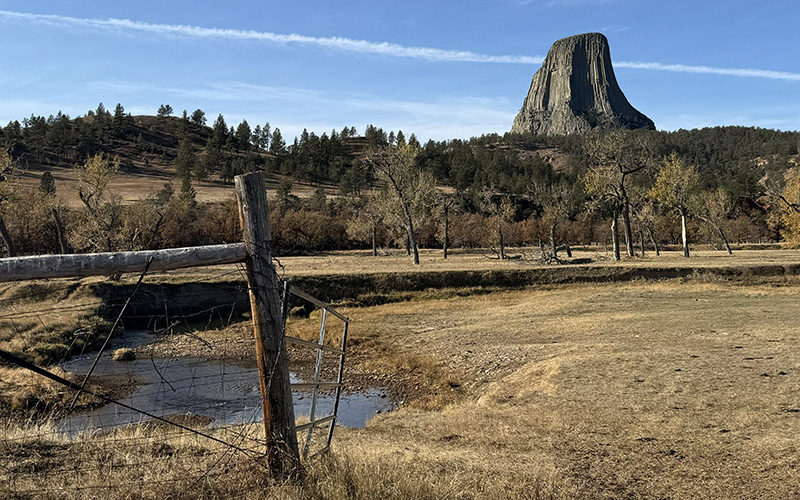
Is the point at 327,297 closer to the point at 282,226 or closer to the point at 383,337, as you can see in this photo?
the point at 383,337

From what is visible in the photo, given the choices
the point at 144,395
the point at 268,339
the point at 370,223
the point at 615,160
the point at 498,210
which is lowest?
the point at 144,395

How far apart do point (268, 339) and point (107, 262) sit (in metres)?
1.56

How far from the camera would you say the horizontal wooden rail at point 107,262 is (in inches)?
167

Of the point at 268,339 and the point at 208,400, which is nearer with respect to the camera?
the point at 268,339

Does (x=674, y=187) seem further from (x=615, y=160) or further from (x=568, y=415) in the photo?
(x=568, y=415)

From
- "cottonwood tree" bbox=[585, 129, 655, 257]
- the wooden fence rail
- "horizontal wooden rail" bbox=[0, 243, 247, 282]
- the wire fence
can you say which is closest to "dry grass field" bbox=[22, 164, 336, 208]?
"cottonwood tree" bbox=[585, 129, 655, 257]

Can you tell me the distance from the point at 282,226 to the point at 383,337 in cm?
5440

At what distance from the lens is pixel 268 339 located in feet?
17.9

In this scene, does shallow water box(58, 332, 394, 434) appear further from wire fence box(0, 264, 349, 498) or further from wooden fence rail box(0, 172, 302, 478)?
wooden fence rail box(0, 172, 302, 478)

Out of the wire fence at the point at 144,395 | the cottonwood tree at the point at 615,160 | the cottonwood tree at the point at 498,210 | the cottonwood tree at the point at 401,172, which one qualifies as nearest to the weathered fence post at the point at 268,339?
the wire fence at the point at 144,395

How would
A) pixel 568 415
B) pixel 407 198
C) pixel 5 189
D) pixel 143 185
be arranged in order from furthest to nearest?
1. pixel 143 185
2. pixel 407 198
3. pixel 5 189
4. pixel 568 415

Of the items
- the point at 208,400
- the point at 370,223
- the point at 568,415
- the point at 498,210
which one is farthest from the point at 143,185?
the point at 568,415

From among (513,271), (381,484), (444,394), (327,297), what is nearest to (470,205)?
(513,271)

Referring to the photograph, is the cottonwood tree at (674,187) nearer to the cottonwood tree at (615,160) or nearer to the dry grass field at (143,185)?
the cottonwood tree at (615,160)
